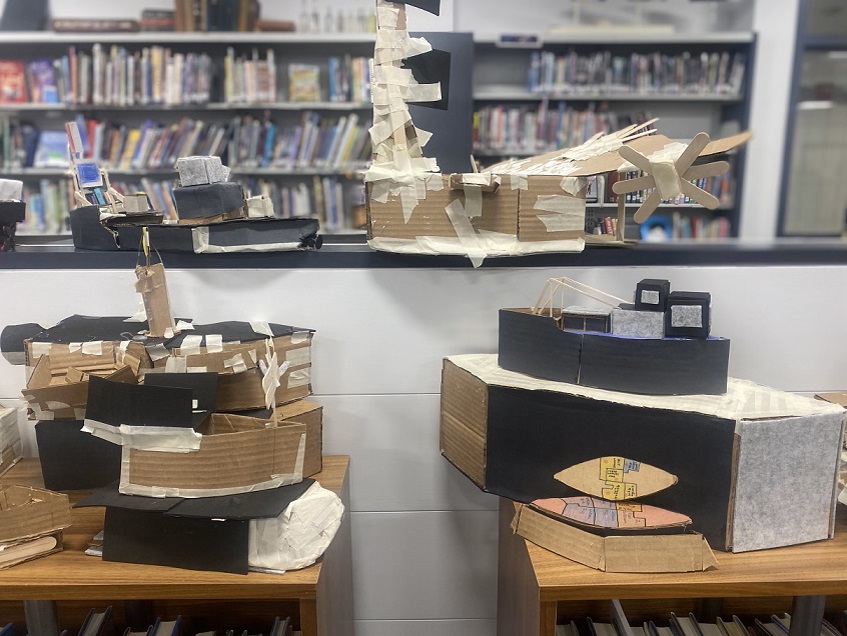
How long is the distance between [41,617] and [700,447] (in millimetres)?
1109

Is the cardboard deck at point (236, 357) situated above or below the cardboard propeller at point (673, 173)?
below

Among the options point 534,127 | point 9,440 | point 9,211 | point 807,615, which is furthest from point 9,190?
point 534,127

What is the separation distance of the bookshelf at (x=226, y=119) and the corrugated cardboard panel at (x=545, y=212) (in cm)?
226

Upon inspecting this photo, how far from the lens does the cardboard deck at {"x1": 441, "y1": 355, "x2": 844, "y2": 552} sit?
36.5 inches

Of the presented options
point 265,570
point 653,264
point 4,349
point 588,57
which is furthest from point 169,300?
point 588,57

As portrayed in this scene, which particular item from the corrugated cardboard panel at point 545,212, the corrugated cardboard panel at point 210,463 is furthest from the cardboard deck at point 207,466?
the corrugated cardboard panel at point 545,212

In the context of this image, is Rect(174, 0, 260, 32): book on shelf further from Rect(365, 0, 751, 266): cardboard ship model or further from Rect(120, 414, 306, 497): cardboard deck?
Rect(120, 414, 306, 497): cardboard deck

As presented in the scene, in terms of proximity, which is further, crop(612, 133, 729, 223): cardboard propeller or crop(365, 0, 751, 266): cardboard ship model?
crop(365, 0, 751, 266): cardboard ship model

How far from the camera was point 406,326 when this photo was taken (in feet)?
4.24

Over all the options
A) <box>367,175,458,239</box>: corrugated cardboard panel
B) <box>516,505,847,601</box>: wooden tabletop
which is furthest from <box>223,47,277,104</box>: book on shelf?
<box>516,505,847,601</box>: wooden tabletop

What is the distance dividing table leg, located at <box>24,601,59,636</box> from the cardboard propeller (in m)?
1.19

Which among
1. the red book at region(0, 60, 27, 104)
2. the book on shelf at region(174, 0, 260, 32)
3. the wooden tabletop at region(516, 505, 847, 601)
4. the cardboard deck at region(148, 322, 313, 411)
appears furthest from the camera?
the red book at region(0, 60, 27, 104)

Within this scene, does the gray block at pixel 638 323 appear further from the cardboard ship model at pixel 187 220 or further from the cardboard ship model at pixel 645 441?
the cardboard ship model at pixel 187 220

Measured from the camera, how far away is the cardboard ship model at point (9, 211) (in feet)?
4.12
